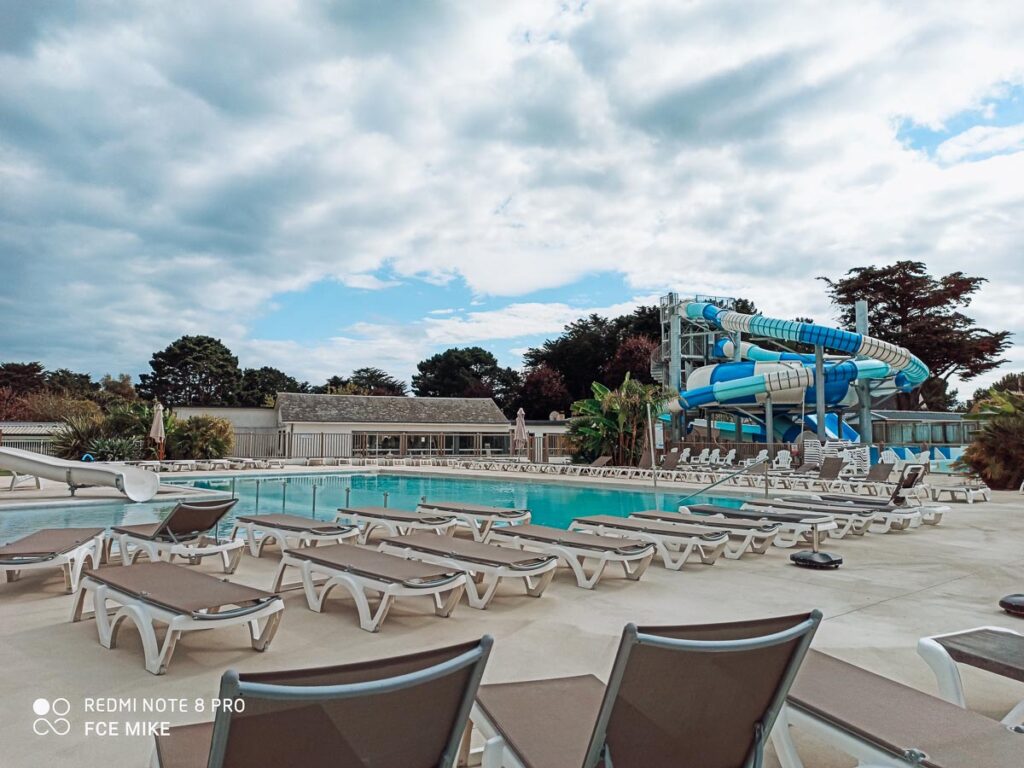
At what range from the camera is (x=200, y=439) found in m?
24.0

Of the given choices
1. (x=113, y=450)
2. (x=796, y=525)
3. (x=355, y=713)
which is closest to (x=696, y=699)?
(x=355, y=713)

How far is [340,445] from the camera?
3334 centimetres

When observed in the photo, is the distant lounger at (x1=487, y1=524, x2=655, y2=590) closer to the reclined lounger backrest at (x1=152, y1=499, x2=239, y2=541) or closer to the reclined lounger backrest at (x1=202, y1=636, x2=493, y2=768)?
the reclined lounger backrest at (x1=152, y1=499, x2=239, y2=541)

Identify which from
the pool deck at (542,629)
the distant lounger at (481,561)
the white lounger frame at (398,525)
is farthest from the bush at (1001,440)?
the distant lounger at (481,561)

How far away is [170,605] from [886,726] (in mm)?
3482

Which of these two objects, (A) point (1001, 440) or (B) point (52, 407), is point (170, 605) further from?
(B) point (52, 407)

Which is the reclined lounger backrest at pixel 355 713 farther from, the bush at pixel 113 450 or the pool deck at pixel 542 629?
the bush at pixel 113 450

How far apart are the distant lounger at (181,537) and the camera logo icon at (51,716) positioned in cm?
260

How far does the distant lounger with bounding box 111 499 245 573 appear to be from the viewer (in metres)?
5.85

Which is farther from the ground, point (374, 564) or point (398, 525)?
point (374, 564)

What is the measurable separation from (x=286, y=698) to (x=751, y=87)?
534 inches

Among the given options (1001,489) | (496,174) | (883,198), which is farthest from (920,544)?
(496,174)

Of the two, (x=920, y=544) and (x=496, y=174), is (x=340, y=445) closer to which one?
(x=496, y=174)

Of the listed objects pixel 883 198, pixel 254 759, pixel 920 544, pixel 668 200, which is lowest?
pixel 920 544
